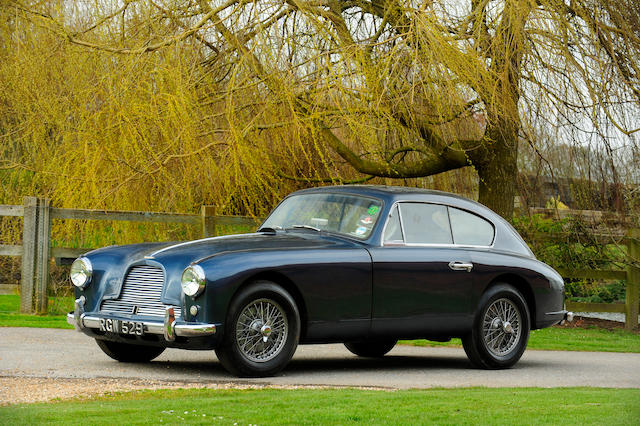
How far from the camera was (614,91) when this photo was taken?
13867 millimetres

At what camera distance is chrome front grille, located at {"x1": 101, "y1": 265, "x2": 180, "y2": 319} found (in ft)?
28.8

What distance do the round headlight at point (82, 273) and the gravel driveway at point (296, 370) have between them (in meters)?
0.72

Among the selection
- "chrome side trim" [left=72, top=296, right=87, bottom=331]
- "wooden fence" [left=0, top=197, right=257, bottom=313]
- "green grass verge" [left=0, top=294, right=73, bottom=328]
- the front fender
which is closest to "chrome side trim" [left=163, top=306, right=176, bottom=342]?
the front fender

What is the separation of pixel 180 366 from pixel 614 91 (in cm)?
728

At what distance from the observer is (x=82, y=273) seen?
948 cm

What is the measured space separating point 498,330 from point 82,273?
160 inches

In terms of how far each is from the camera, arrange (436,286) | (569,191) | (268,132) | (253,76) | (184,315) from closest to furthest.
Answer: (184,315) < (436,286) < (253,76) < (268,132) < (569,191)

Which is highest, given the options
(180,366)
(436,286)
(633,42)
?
(633,42)

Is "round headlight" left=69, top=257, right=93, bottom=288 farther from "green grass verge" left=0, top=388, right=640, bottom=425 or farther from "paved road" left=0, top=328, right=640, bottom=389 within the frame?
"green grass verge" left=0, top=388, right=640, bottom=425

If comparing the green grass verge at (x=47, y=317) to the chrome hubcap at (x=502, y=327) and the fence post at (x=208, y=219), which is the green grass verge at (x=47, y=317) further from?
the chrome hubcap at (x=502, y=327)

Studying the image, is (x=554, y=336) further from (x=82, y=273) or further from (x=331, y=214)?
(x=82, y=273)

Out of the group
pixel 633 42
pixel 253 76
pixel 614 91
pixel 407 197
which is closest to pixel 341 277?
pixel 407 197

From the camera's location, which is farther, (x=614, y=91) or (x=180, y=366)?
(x=614, y=91)

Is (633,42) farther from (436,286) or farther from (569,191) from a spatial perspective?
(436,286)
